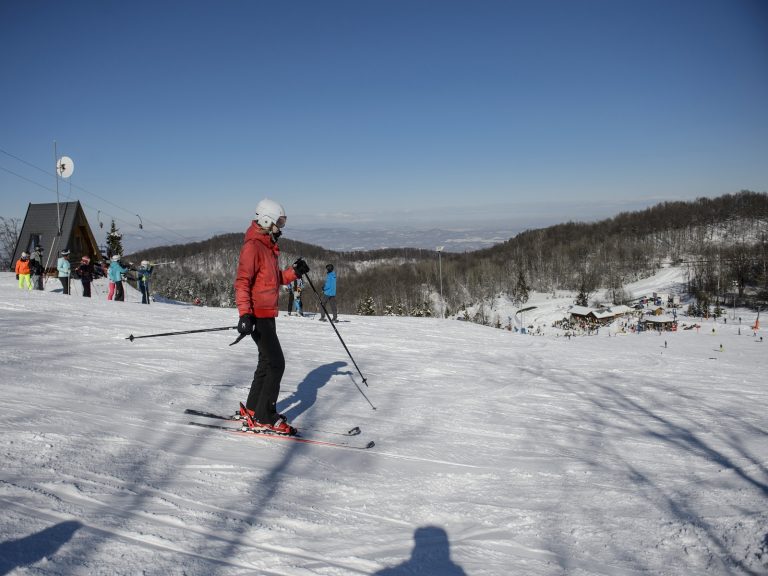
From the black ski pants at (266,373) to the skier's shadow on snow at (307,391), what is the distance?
955 mm

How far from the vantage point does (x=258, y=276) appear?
459 centimetres

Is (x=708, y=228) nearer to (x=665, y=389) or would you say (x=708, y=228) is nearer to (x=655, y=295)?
(x=655, y=295)

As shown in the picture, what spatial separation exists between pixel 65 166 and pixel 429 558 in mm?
26095

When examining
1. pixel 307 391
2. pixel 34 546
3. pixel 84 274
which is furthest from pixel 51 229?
pixel 34 546

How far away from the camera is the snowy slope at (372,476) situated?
8.77 ft

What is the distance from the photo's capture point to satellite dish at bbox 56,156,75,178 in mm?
22578

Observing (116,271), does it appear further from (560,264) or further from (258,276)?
(560,264)

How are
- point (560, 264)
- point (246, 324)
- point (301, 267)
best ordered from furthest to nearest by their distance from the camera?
1. point (560, 264)
2. point (301, 267)
3. point (246, 324)

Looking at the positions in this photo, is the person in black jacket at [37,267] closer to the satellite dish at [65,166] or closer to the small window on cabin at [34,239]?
the satellite dish at [65,166]

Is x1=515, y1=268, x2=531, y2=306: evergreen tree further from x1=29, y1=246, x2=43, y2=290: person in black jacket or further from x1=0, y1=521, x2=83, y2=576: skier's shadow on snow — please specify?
x1=0, y1=521, x2=83, y2=576: skier's shadow on snow

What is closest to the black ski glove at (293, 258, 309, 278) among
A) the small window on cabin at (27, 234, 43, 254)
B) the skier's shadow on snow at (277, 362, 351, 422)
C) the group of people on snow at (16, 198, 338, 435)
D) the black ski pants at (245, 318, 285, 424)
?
the group of people on snow at (16, 198, 338, 435)

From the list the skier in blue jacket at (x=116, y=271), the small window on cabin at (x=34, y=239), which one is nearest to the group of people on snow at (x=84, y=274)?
the skier in blue jacket at (x=116, y=271)

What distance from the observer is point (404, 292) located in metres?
108

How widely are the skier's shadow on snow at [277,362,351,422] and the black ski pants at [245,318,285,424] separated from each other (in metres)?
0.95
